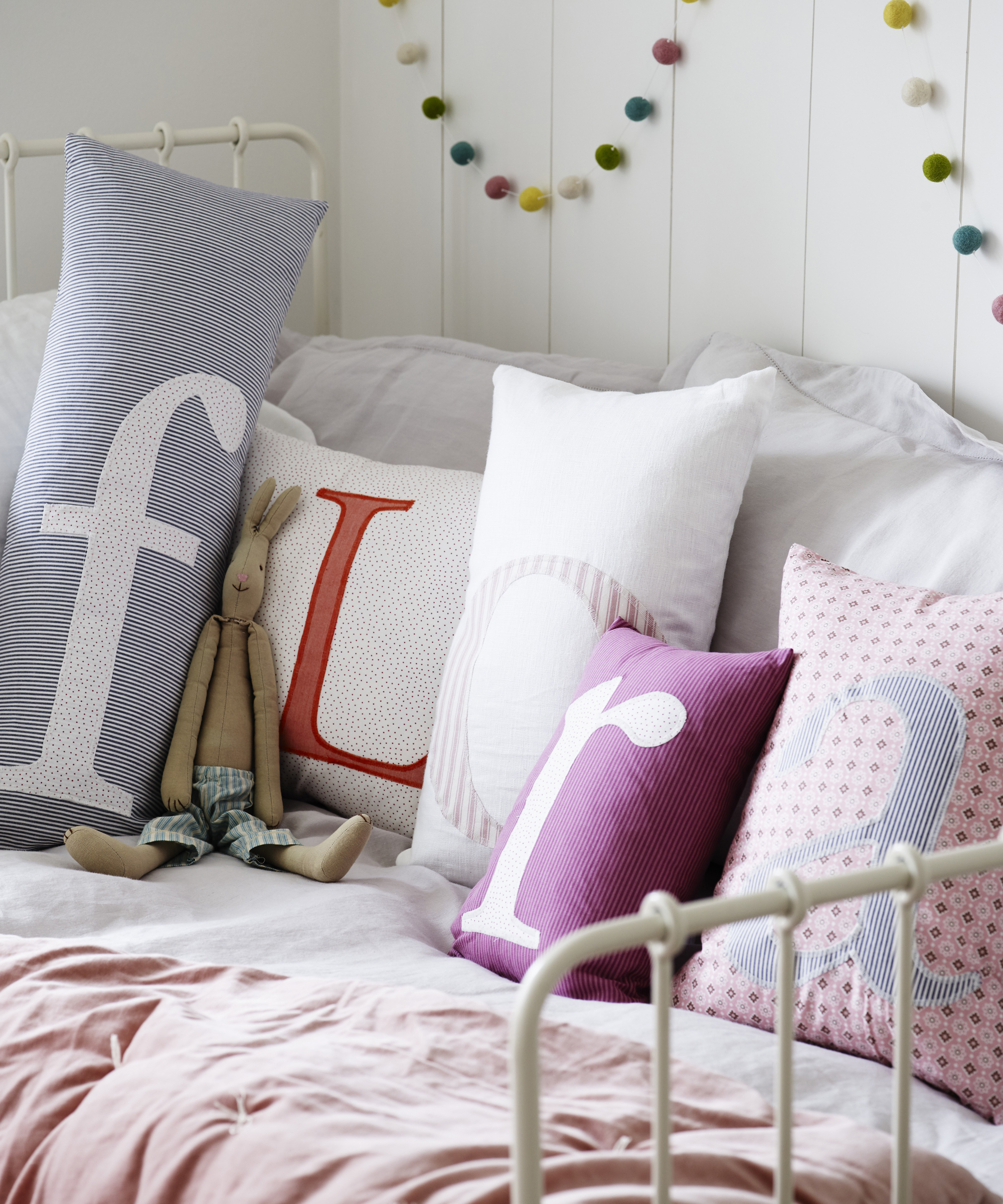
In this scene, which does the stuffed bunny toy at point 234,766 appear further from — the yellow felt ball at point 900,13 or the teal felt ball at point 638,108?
the yellow felt ball at point 900,13

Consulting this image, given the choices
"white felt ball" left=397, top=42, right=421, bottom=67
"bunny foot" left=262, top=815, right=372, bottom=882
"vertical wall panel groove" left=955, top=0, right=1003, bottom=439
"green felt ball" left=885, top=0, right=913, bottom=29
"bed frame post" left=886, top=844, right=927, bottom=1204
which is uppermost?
"white felt ball" left=397, top=42, right=421, bottom=67

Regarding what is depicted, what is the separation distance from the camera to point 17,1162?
Result: 27.2 inches

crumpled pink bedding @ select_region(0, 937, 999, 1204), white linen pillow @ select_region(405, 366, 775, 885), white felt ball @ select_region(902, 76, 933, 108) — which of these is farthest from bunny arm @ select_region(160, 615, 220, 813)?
white felt ball @ select_region(902, 76, 933, 108)

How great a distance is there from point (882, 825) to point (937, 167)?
810 millimetres

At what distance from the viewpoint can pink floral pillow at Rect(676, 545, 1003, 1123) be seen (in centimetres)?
77

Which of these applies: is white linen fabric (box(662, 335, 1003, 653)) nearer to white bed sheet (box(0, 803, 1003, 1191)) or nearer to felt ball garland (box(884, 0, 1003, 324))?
felt ball garland (box(884, 0, 1003, 324))

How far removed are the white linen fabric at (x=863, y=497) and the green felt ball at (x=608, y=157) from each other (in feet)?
1.49

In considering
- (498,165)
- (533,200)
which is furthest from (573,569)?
(498,165)

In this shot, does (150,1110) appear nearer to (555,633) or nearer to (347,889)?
(347,889)

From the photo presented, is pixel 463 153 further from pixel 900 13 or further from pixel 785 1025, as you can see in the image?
pixel 785 1025

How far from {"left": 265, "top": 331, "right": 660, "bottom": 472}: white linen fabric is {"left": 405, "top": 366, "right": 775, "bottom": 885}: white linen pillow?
0.99ft

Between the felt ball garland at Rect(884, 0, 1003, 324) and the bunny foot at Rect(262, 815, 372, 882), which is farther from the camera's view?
the felt ball garland at Rect(884, 0, 1003, 324)

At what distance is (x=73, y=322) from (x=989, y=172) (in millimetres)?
1007

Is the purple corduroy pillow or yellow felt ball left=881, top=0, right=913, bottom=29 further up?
yellow felt ball left=881, top=0, right=913, bottom=29
